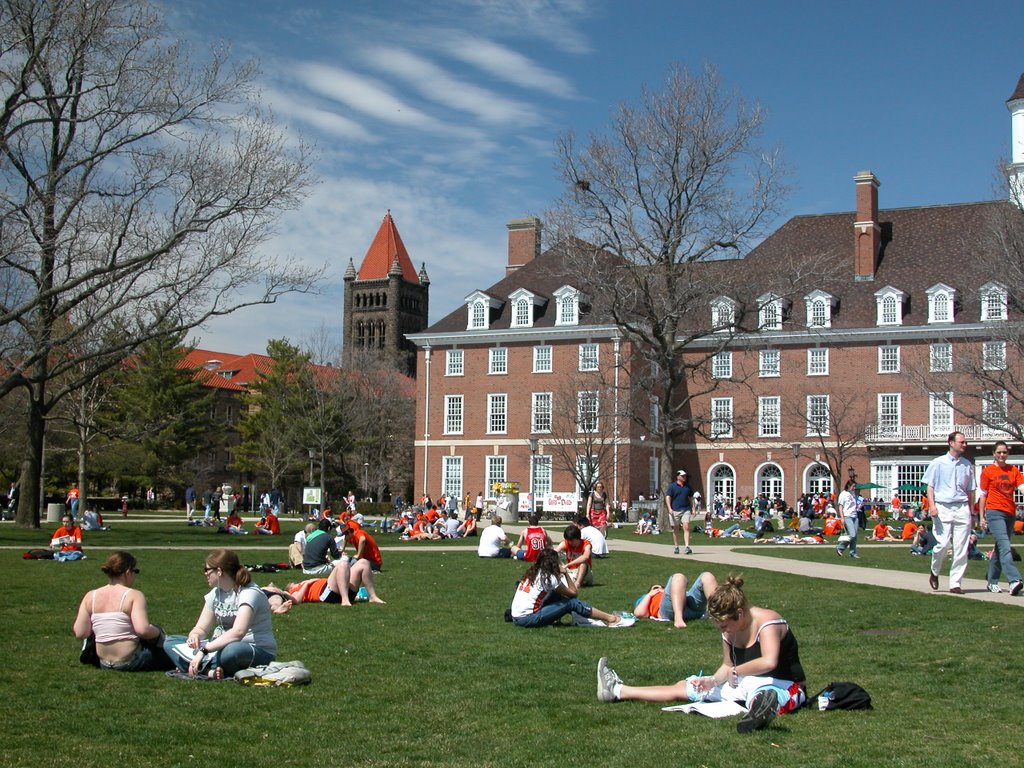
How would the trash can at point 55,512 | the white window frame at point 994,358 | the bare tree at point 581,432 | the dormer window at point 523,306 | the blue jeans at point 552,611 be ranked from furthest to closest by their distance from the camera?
the dormer window at point 523,306
the bare tree at point 581,432
the trash can at point 55,512
the white window frame at point 994,358
the blue jeans at point 552,611

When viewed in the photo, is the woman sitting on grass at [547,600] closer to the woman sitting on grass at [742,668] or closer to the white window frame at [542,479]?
the woman sitting on grass at [742,668]

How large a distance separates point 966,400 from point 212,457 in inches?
2393

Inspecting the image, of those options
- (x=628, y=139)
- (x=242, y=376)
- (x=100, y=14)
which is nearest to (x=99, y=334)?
(x=100, y=14)

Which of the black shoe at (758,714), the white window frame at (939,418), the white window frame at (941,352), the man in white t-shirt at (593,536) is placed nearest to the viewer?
the black shoe at (758,714)

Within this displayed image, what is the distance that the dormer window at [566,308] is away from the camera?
66.5 metres

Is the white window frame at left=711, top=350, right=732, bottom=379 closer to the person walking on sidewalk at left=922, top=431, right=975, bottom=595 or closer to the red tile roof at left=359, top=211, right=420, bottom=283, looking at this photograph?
the person walking on sidewalk at left=922, top=431, right=975, bottom=595

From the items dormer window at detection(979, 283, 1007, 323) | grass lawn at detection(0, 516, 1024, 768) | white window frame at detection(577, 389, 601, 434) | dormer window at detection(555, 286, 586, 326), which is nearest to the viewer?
grass lawn at detection(0, 516, 1024, 768)

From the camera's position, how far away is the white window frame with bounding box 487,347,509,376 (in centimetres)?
6825

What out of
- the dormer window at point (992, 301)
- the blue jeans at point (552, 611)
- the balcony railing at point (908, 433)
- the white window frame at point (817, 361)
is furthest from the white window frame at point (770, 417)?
the blue jeans at point (552, 611)

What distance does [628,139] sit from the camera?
39.7 metres

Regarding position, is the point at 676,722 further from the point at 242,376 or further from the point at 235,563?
the point at 242,376

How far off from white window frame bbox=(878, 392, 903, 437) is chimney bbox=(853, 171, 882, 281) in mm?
6331

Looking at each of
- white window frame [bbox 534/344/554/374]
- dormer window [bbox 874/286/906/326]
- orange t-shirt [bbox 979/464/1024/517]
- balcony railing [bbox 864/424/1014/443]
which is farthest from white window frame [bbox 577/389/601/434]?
orange t-shirt [bbox 979/464/1024/517]

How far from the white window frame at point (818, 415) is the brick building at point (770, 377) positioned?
0.09 m
